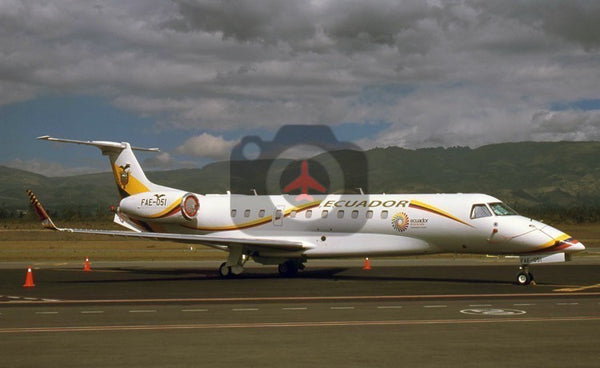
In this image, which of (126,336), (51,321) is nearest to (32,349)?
(126,336)

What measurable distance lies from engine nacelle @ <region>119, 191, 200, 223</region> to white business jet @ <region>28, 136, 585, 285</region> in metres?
0.05

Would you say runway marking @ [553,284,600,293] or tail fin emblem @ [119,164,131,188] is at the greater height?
tail fin emblem @ [119,164,131,188]

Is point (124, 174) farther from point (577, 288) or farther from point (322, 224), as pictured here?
point (577, 288)

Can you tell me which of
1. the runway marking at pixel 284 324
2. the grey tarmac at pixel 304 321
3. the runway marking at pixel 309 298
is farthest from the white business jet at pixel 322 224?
the runway marking at pixel 284 324

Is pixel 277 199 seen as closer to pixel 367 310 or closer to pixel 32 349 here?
pixel 367 310

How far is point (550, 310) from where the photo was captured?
17.9 m

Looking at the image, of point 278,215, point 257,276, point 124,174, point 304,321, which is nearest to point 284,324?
point 304,321

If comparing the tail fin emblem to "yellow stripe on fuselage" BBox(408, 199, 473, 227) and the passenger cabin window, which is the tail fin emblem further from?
"yellow stripe on fuselage" BBox(408, 199, 473, 227)

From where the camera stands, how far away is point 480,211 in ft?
89.9

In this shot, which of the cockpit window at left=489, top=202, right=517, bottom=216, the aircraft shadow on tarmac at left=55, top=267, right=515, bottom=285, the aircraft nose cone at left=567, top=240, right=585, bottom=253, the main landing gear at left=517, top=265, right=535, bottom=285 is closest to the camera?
the aircraft nose cone at left=567, top=240, right=585, bottom=253

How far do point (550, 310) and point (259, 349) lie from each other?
27.9ft

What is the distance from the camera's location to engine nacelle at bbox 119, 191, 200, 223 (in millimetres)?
→ 33625

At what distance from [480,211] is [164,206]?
14.6 meters

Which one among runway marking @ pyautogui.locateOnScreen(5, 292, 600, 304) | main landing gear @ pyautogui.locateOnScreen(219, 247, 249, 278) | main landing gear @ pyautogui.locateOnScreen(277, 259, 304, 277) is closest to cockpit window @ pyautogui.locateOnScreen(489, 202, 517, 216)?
runway marking @ pyautogui.locateOnScreen(5, 292, 600, 304)
